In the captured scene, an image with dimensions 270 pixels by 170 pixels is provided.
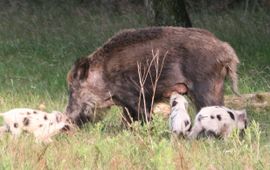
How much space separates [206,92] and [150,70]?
631 mm

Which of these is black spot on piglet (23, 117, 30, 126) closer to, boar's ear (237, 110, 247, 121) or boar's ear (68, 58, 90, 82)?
boar's ear (68, 58, 90, 82)

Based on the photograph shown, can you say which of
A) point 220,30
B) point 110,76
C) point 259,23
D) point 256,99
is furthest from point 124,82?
point 259,23

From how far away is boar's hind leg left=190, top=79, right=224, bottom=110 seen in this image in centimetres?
848

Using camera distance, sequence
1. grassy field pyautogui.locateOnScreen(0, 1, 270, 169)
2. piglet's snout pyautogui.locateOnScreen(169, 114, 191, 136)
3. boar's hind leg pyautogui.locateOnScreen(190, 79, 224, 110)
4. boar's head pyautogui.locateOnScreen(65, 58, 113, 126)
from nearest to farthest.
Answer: grassy field pyautogui.locateOnScreen(0, 1, 270, 169), piglet's snout pyautogui.locateOnScreen(169, 114, 191, 136), boar's hind leg pyautogui.locateOnScreen(190, 79, 224, 110), boar's head pyautogui.locateOnScreen(65, 58, 113, 126)

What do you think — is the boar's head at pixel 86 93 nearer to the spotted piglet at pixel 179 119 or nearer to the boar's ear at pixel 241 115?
the spotted piglet at pixel 179 119

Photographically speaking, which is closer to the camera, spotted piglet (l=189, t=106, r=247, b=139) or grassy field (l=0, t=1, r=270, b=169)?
grassy field (l=0, t=1, r=270, b=169)

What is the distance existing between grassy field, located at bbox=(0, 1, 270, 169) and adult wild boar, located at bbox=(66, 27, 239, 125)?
30 cm

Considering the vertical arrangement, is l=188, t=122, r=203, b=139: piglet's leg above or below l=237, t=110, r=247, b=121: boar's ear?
below

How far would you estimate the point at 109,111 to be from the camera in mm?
9359

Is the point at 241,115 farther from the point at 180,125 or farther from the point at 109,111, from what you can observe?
the point at 109,111

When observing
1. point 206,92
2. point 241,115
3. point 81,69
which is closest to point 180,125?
point 241,115

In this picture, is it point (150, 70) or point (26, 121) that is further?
point (150, 70)

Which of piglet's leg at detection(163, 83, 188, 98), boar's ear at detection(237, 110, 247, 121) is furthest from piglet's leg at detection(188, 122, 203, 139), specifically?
piglet's leg at detection(163, 83, 188, 98)

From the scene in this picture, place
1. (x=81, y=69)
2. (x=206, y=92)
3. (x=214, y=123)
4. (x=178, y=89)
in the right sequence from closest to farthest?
(x=214, y=123) → (x=206, y=92) → (x=178, y=89) → (x=81, y=69)
